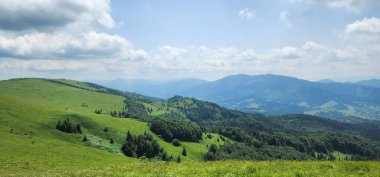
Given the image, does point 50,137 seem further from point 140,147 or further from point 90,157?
point 140,147

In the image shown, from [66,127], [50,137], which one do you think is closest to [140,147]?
[66,127]

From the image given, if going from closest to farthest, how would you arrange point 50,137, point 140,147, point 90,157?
point 90,157 → point 50,137 → point 140,147

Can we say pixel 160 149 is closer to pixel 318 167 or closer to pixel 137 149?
pixel 137 149

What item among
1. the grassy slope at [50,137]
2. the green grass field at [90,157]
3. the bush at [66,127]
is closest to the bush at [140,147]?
the grassy slope at [50,137]

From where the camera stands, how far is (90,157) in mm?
71688

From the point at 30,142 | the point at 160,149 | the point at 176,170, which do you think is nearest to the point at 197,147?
the point at 160,149

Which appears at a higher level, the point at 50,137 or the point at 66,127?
the point at 66,127

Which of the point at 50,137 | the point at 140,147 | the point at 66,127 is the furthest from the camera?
the point at 140,147

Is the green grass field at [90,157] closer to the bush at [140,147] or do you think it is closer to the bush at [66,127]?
the bush at [66,127]

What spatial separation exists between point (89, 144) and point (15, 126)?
23.5 m

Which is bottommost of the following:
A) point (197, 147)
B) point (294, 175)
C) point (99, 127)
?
point (197, 147)

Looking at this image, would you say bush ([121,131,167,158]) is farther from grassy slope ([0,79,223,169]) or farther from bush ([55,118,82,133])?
bush ([55,118,82,133])

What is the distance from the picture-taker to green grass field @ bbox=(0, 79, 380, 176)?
67.9ft

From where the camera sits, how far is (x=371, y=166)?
21.0m
